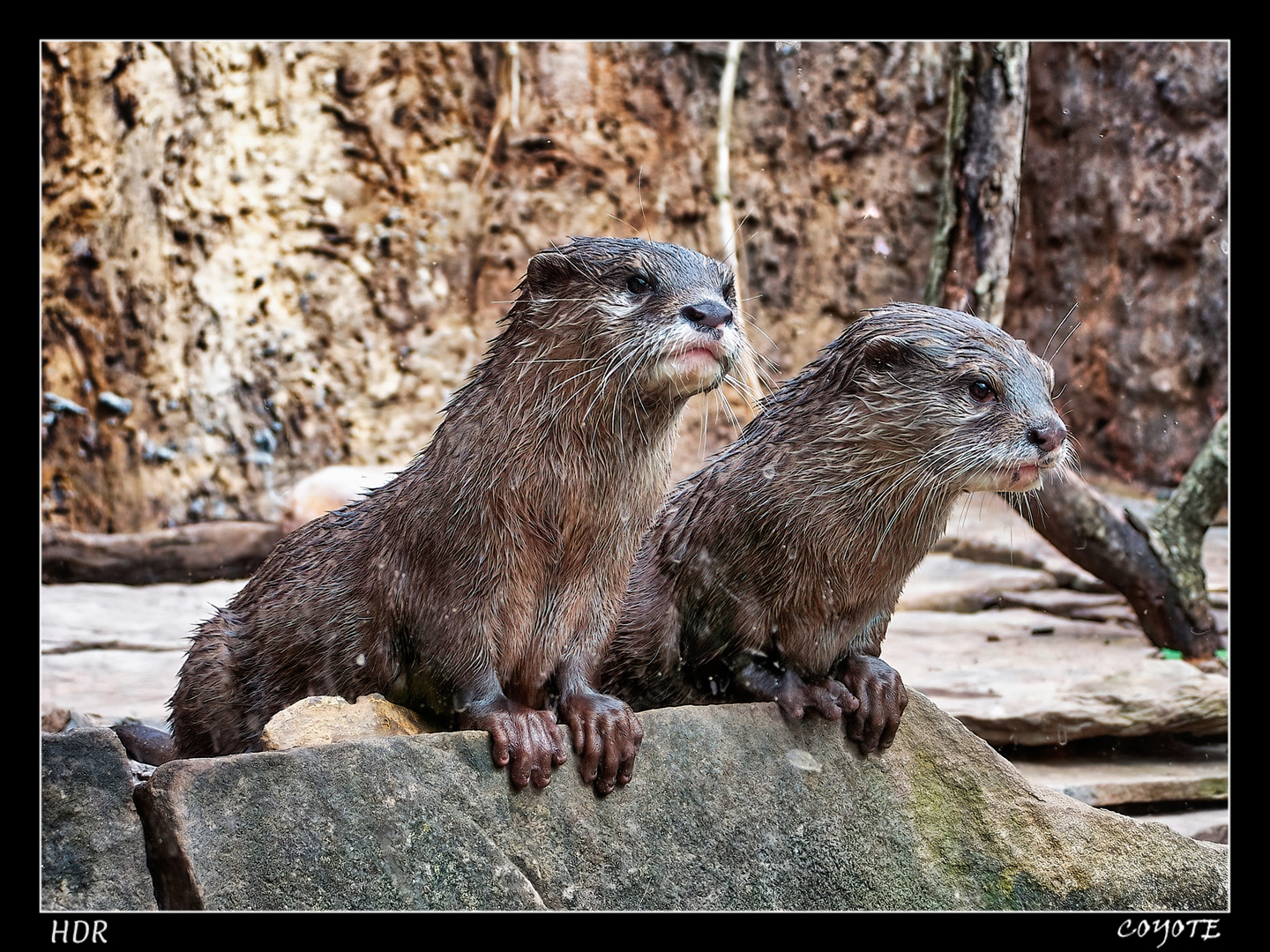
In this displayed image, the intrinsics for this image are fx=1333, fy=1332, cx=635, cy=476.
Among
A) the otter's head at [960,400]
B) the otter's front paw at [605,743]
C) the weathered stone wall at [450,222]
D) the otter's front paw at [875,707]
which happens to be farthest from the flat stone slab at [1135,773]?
the otter's front paw at [605,743]

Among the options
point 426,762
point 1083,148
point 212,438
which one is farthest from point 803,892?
point 1083,148

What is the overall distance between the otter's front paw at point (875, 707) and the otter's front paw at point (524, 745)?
65 centimetres

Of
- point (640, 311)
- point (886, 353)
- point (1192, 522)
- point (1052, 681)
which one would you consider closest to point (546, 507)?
point (640, 311)

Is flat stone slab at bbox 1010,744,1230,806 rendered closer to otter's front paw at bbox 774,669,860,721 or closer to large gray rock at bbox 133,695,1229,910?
large gray rock at bbox 133,695,1229,910

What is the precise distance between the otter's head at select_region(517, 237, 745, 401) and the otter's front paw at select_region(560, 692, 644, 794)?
611mm

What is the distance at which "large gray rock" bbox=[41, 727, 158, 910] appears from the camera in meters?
2.36

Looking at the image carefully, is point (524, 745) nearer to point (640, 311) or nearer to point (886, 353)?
point (640, 311)

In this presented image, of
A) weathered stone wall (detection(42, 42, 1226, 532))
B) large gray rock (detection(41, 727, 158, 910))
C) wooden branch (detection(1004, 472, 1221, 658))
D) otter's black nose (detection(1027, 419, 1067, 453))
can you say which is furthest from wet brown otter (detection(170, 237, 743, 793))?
wooden branch (detection(1004, 472, 1221, 658))

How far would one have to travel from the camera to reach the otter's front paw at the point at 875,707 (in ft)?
9.00

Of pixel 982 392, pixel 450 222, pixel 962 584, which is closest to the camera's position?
pixel 982 392

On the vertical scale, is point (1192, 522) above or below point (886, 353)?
below

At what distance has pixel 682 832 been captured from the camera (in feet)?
8.29

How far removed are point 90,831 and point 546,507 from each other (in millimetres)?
1003

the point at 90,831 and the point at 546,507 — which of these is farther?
the point at 546,507
